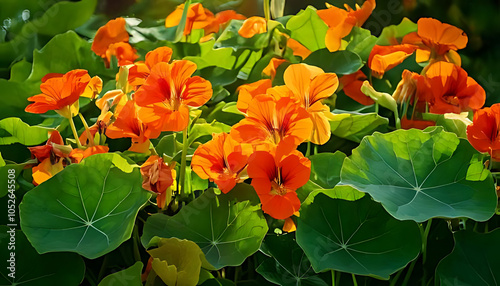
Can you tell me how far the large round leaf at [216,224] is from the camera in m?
0.64

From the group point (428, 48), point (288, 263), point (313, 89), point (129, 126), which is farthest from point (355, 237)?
point (428, 48)

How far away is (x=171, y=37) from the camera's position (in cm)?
108

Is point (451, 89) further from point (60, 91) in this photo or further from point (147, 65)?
point (60, 91)

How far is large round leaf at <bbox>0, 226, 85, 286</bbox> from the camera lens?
0.64m

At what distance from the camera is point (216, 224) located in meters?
0.67

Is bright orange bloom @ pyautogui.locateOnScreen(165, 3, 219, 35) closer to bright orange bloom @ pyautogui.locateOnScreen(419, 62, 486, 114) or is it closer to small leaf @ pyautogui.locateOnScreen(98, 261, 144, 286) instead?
bright orange bloom @ pyautogui.locateOnScreen(419, 62, 486, 114)

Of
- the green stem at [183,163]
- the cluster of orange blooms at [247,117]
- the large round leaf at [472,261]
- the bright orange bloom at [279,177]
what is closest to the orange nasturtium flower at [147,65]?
the cluster of orange blooms at [247,117]

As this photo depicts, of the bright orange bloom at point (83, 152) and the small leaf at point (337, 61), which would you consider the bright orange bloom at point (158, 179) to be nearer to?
the bright orange bloom at point (83, 152)

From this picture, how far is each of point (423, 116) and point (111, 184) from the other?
46cm

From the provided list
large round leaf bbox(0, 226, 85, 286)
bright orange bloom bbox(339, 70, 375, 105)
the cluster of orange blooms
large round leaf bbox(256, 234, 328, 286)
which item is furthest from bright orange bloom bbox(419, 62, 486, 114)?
large round leaf bbox(0, 226, 85, 286)

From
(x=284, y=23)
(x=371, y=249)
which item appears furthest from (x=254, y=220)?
(x=284, y=23)

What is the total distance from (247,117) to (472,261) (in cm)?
31

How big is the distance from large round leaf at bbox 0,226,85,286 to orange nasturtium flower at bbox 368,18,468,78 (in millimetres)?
541

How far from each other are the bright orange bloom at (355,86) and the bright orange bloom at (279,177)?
34 centimetres
